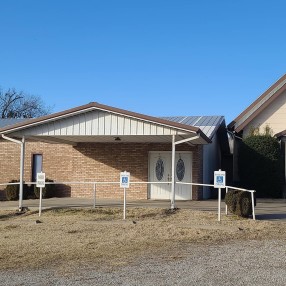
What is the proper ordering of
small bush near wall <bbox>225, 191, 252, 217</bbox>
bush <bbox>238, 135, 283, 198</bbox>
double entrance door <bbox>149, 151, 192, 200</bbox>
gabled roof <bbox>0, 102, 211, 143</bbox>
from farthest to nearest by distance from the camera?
bush <bbox>238, 135, 283, 198</bbox> < double entrance door <bbox>149, 151, 192, 200</bbox> < gabled roof <bbox>0, 102, 211, 143</bbox> < small bush near wall <bbox>225, 191, 252, 217</bbox>

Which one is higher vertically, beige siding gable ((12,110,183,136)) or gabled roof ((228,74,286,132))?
gabled roof ((228,74,286,132))

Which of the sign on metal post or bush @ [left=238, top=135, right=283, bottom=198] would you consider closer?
the sign on metal post

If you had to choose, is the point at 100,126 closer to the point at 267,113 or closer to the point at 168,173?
the point at 168,173

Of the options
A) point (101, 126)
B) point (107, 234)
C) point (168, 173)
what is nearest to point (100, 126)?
point (101, 126)

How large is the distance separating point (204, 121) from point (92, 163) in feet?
20.8

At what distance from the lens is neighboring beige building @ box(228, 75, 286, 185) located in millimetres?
23672

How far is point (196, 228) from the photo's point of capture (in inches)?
517

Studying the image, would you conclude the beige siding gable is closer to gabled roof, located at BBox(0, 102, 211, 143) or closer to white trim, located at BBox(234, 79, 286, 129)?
gabled roof, located at BBox(0, 102, 211, 143)

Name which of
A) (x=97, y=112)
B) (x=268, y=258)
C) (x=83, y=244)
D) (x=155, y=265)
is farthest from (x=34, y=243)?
(x=97, y=112)

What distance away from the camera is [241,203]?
1462cm

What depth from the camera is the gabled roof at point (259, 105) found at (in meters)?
23.6

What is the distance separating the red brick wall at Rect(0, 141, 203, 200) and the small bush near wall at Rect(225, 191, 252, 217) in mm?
6875

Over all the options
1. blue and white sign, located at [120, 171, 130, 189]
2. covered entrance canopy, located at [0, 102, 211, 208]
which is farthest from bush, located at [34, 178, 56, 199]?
blue and white sign, located at [120, 171, 130, 189]

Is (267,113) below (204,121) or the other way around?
the other way around
